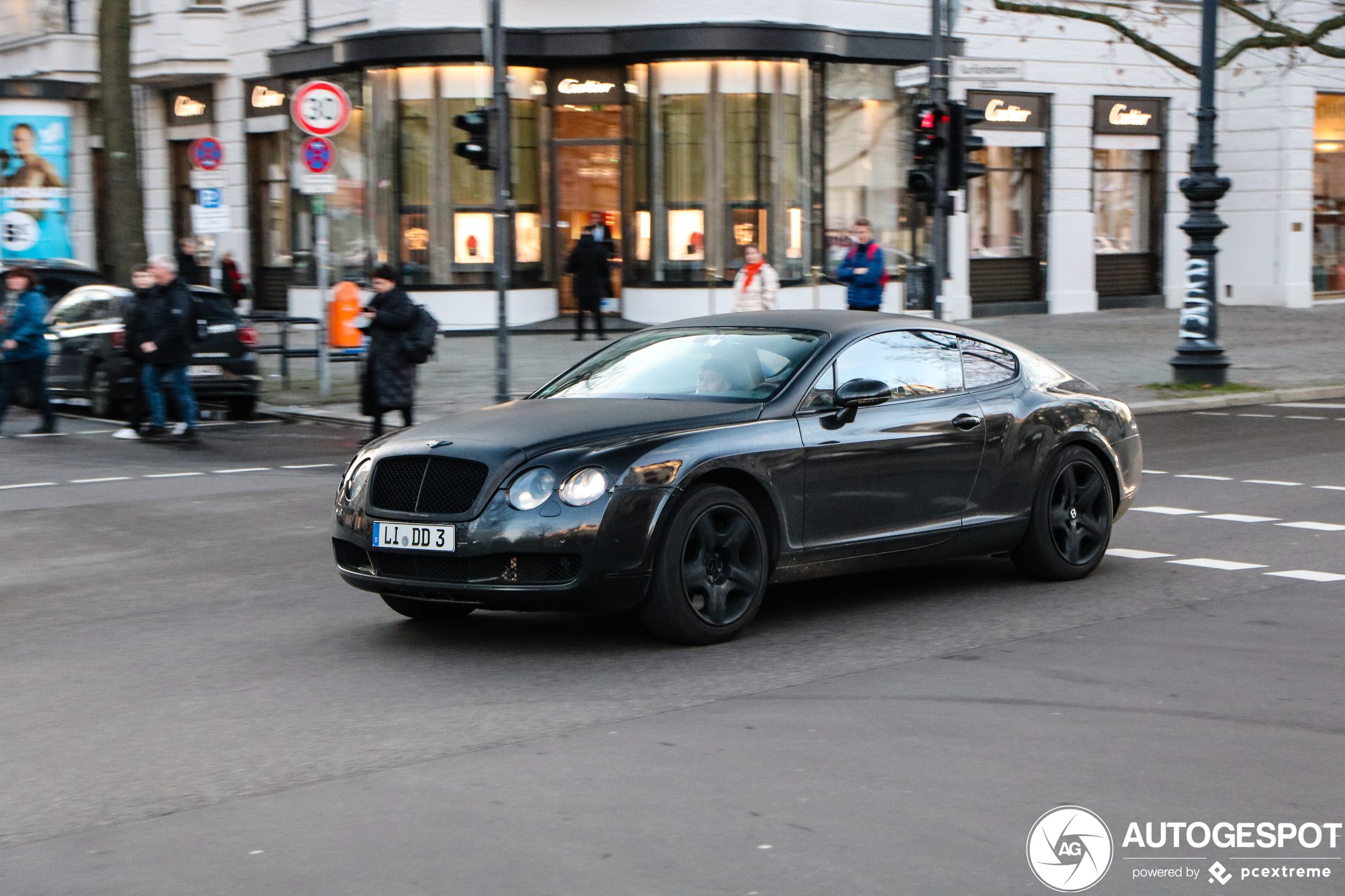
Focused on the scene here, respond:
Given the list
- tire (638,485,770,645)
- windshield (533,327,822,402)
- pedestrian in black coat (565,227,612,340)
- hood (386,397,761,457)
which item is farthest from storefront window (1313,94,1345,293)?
tire (638,485,770,645)

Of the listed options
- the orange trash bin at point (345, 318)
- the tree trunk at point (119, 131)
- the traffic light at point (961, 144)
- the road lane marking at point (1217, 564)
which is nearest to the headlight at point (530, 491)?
the road lane marking at point (1217, 564)

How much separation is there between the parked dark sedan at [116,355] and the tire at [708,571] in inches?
445

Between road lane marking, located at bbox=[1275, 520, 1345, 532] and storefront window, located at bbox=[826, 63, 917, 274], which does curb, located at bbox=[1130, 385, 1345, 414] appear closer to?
road lane marking, located at bbox=[1275, 520, 1345, 532]

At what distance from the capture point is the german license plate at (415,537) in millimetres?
6789

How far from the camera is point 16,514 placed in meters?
11.5

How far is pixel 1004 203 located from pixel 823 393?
26478 millimetres

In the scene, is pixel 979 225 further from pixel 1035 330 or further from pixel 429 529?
pixel 429 529

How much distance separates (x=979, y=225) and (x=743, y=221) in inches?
253

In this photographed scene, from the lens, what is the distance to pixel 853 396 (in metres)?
7.53

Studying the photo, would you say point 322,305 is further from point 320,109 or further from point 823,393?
point 823,393

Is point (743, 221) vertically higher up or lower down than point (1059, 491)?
higher up

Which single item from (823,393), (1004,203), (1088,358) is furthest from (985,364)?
(1004,203)

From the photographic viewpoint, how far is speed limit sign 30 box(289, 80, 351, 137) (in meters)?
18.7

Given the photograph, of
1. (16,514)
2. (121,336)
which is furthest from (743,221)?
(16,514)
